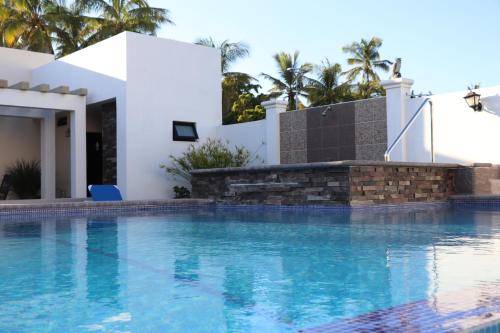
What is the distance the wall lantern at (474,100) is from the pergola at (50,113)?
1024cm

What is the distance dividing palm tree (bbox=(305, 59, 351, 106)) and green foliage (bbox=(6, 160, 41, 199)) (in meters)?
23.2

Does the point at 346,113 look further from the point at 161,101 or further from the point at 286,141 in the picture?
Result: the point at 161,101

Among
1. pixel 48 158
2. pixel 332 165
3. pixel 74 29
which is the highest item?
pixel 74 29

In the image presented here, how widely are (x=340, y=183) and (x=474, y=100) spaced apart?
3.53m

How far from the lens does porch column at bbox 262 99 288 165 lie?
15.7 metres

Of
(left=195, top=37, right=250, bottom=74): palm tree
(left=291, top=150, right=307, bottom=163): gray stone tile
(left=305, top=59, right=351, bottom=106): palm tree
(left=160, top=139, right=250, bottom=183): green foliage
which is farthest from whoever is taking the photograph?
(left=305, top=59, right=351, bottom=106): palm tree

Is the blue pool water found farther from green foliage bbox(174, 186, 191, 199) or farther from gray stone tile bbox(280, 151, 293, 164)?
green foliage bbox(174, 186, 191, 199)

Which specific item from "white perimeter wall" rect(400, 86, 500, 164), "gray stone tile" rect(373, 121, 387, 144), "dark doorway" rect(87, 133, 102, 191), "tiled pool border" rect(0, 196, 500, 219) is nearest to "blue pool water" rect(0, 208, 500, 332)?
"tiled pool border" rect(0, 196, 500, 219)

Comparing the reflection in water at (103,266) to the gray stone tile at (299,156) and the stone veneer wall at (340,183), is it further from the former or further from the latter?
the gray stone tile at (299,156)

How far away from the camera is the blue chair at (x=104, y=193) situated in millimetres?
13547

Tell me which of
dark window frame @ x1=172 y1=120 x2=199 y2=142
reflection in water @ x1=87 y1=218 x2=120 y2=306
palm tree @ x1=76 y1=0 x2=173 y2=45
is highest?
palm tree @ x1=76 y1=0 x2=173 y2=45

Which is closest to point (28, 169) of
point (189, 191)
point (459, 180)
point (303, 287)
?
point (189, 191)

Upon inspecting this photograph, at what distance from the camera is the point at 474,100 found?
11664 millimetres

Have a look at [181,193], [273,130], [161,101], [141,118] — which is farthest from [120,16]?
[273,130]
